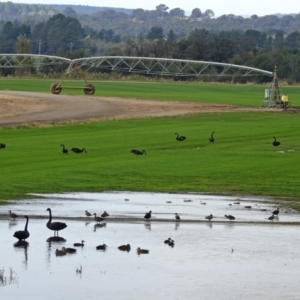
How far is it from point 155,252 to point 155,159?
16.3 meters

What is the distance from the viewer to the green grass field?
28766 millimetres

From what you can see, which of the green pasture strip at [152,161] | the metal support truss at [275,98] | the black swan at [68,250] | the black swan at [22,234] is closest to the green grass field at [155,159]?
the green pasture strip at [152,161]

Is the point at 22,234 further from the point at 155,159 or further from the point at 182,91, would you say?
the point at 182,91

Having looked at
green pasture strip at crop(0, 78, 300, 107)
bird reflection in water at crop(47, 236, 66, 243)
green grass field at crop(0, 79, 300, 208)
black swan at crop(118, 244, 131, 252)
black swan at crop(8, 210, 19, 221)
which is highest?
black swan at crop(118, 244, 131, 252)

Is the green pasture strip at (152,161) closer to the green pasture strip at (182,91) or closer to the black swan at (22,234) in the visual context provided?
the black swan at (22,234)

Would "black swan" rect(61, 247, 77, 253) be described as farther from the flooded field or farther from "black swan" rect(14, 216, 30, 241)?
"black swan" rect(14, 216, 30, 241)

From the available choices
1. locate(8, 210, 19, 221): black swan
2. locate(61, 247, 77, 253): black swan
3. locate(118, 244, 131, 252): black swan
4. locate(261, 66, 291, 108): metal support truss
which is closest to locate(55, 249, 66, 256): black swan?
locate(61, 247, 77, 253): black swan

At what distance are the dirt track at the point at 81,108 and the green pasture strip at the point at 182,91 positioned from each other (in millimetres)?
6652

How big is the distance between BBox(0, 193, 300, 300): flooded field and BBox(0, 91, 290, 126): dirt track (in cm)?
2944

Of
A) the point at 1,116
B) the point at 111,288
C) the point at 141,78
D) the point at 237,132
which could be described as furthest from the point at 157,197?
the point at 141,78

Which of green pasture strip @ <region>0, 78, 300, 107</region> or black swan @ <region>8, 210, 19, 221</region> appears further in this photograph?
green pasture strip @ <region>0, 78, 300, 107</region>

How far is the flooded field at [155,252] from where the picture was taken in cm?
1639

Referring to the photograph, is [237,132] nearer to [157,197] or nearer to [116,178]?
[116,178]

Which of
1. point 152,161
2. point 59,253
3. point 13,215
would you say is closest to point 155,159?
point 152,161
